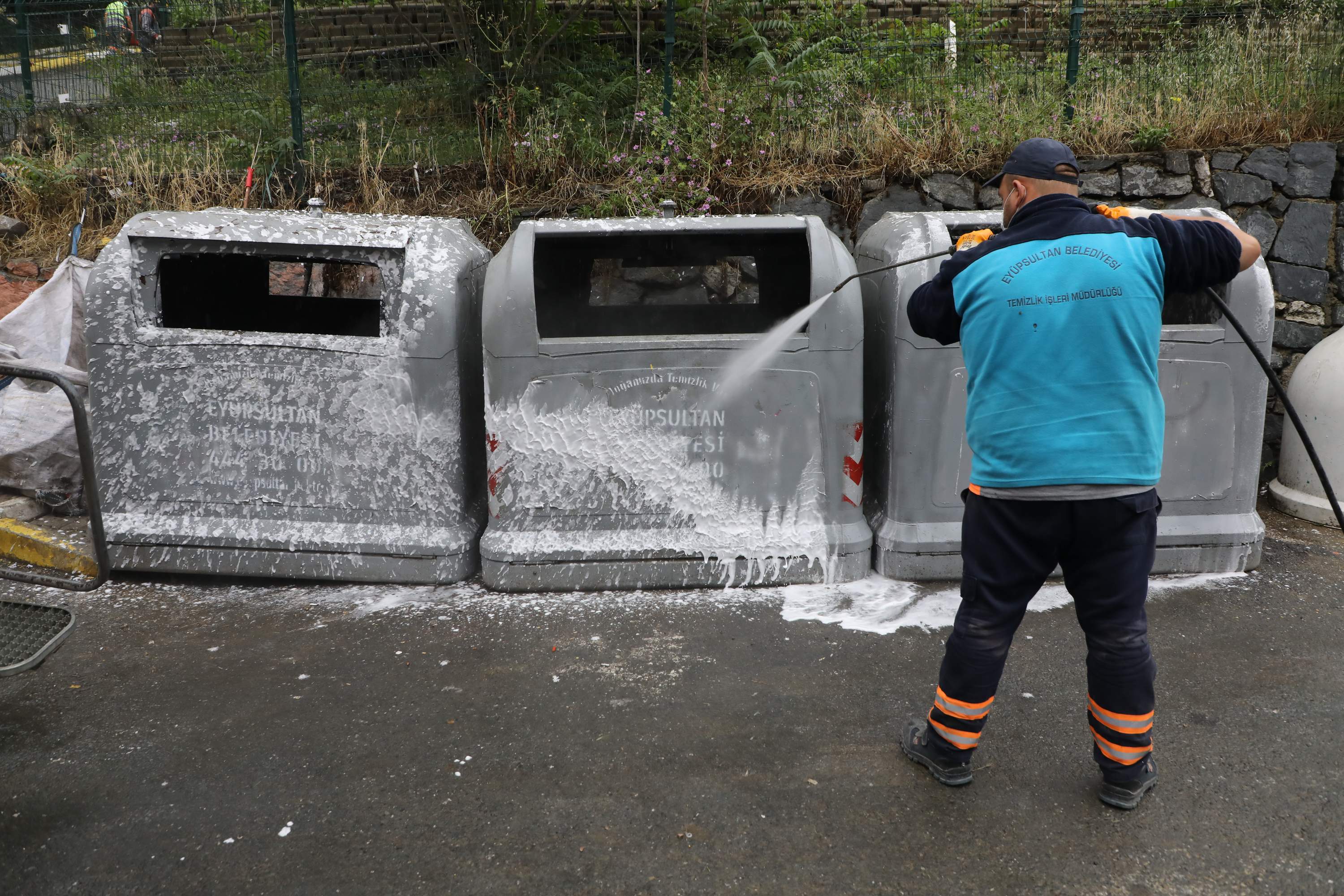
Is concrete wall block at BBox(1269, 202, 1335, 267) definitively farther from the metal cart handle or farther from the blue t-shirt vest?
the metal cart handle

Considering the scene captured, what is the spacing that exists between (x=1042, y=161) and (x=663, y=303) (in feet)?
8.84

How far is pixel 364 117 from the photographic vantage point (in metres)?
6.97

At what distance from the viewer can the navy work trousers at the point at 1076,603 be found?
7.59 feet

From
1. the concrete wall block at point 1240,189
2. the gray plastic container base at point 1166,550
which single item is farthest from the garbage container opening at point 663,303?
the concrete wall block at point 1240,189

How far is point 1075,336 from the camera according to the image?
2.28 m

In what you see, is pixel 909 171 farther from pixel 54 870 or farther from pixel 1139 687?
pixel 54 870

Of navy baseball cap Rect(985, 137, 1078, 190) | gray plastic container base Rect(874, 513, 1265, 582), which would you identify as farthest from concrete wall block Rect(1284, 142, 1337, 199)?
navy baseball cap Rect(985, 137, 1078, 190)

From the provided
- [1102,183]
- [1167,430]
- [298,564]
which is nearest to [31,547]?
[298,564]

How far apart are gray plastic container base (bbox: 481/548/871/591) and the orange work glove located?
1375mm

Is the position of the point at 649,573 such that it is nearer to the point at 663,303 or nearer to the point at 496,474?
the point at 496,474

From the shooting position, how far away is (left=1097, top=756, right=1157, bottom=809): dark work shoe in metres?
2.38

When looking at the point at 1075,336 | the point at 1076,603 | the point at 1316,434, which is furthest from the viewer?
the point at 1316,434

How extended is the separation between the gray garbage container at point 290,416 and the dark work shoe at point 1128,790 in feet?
7.59

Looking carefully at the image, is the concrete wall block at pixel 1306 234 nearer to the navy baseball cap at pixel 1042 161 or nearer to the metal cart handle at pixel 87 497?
the navy baseball cap at pixel 1042 161
